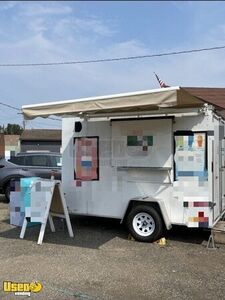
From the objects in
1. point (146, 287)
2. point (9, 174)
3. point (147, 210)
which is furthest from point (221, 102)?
point (146, 287)

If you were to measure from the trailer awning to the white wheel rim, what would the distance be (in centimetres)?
206

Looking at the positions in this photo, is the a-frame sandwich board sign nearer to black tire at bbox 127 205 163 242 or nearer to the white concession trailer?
the white concession trailer

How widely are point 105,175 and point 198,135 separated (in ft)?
6.97

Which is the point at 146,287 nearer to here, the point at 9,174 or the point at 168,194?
the point at 168,194

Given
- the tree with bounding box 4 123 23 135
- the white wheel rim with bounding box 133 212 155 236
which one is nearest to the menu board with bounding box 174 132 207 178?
the white wheel rim with bounding box 133 212 155 236

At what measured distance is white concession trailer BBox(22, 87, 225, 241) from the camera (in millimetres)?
7891

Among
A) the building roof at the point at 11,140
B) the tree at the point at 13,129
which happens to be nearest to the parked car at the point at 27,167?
the building roof at the point at 11,140

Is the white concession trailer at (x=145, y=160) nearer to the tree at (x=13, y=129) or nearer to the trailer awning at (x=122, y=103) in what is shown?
the trailer awning at (x=122, y=103)

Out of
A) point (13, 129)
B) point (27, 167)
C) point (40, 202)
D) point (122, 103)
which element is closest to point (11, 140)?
point (13, 129)

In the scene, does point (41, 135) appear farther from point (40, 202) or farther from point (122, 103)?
point (122, 103)

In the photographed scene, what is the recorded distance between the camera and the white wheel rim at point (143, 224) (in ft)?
27.0

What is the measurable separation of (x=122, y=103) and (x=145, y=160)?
1467 millimetres

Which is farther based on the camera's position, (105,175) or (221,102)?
(221,102)

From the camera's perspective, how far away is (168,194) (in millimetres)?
8203
